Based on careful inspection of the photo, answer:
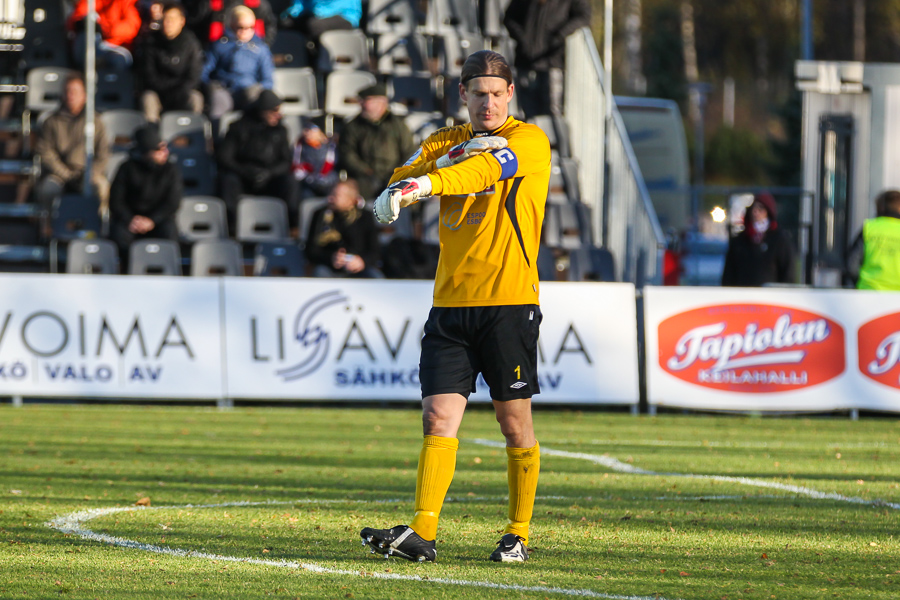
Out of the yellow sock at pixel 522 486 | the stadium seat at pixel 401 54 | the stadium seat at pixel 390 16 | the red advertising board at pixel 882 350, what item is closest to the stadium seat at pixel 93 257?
the stadium seat at pixel 401 54

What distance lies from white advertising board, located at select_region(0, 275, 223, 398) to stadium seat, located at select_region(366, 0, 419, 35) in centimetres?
733

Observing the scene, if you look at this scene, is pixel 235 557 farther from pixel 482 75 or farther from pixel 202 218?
pixel 202 218

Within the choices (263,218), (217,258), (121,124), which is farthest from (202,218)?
(121,124)

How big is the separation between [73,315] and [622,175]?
7225mm

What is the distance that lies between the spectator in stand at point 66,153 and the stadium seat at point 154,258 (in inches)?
70.2

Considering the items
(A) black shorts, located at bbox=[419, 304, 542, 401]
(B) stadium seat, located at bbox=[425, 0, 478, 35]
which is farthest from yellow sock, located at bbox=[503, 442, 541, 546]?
(B) stadium seat, located at bbox=[425, 0, 478, 35]

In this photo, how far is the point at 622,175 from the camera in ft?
54.2

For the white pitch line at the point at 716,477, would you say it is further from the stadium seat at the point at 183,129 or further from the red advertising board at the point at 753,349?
the stadium seat at the point at 183,129

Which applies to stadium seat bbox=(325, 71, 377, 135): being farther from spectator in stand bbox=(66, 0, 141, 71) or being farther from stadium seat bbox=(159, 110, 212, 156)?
spectator in stand bbox=(66, 0, 141, 71)

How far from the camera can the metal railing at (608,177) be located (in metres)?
15.9

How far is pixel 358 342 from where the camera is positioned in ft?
42.3

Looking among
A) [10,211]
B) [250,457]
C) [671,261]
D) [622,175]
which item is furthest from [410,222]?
[250,457]

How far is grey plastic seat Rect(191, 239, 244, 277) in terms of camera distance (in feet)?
47.2

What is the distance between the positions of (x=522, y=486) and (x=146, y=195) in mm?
10009
